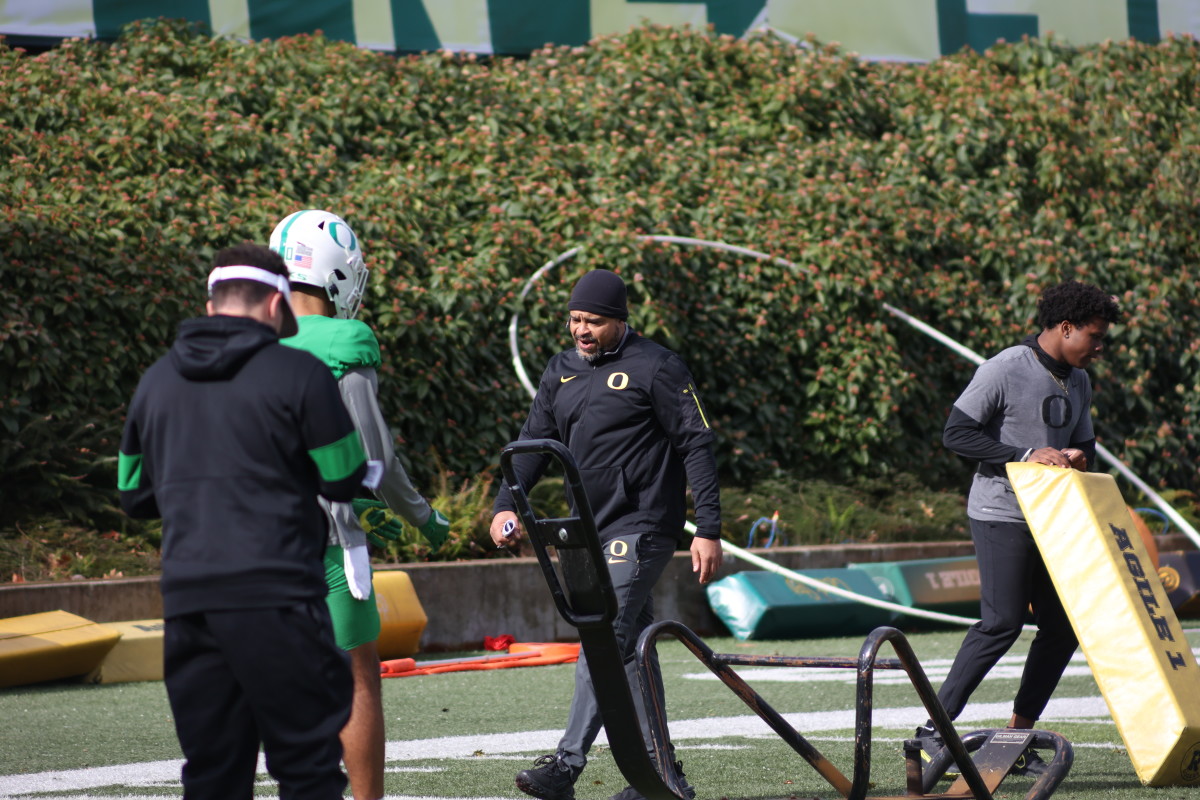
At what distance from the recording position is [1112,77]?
18250 mm

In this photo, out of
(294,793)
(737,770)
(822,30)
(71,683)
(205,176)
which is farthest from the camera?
(822,30)

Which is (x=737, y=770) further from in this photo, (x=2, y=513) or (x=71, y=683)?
(x=2, y=513)

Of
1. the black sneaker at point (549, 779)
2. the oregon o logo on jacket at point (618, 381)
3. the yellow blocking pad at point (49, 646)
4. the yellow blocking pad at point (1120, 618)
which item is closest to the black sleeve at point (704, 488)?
the oregon o logo on jacket at point (618, 381)

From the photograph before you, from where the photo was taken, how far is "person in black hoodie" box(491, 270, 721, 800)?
5.50 m

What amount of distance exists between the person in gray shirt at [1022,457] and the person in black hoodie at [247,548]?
327cm

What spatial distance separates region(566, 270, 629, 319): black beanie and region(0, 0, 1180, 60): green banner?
11.0 meters

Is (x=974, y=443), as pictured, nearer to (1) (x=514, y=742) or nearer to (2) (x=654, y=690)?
(2) (x=654, y=690)

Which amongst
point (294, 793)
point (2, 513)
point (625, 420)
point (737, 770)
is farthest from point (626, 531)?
point (2, 513)

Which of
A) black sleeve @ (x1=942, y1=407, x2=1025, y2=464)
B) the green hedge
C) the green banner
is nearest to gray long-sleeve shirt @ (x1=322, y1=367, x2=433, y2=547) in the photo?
black sleeve @ (x1=942, y1=407, x2=1025, y2=464)

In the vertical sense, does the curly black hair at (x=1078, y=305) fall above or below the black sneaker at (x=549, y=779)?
above

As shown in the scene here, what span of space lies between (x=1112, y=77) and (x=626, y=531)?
14604mm

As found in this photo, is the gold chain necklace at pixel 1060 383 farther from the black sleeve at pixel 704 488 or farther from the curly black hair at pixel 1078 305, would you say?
the black sleeve at pixel 704 488

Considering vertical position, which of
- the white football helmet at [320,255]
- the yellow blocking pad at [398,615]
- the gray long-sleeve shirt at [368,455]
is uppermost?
the white football helmet at [320,255]

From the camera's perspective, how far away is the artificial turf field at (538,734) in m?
5.63
